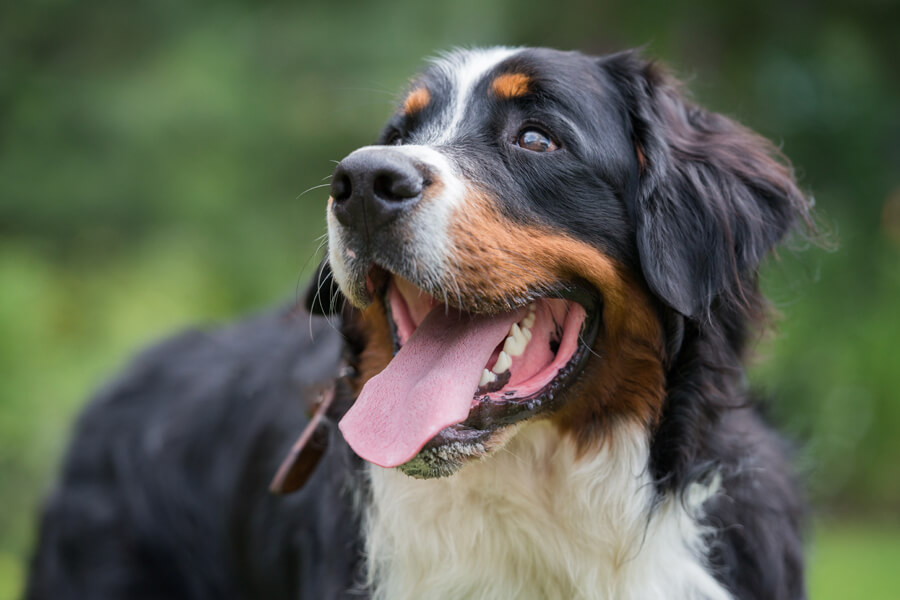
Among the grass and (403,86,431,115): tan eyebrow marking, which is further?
the grass

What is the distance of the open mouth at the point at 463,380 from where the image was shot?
2.37 m

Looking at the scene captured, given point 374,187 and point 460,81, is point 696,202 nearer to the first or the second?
point 460,81

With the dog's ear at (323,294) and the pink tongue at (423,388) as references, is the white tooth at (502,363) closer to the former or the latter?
the pink tongue at (423,388)

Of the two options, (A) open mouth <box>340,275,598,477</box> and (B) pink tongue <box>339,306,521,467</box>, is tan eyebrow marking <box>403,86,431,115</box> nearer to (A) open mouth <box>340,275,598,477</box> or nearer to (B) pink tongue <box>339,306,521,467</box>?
(A) open mouth <box>340,275,598,477</box>

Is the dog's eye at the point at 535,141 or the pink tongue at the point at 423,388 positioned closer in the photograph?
the pink tongue at the point at 423,388

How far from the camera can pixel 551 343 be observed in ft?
8.63

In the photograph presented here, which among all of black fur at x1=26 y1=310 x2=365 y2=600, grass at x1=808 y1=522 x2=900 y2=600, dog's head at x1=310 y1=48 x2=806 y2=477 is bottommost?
grass at x1=808 y1=522 x2=900 y2=600

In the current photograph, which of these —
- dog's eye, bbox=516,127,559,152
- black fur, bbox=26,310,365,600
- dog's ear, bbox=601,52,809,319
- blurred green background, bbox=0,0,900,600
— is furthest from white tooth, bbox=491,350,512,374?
blurred green background, bbox=0,0,900,600

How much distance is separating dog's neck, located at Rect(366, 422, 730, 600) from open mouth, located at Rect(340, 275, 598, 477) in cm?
17

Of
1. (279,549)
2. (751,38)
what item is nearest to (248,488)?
(279,549)

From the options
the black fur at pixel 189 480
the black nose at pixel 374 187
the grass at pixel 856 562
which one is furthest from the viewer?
the grass at pixel 856 562

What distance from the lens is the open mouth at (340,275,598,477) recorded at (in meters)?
2.37

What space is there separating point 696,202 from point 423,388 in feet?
2.86

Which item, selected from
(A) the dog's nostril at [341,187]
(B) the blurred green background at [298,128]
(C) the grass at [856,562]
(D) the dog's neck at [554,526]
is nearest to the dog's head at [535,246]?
(A) the dog's nostril at [341,187]
